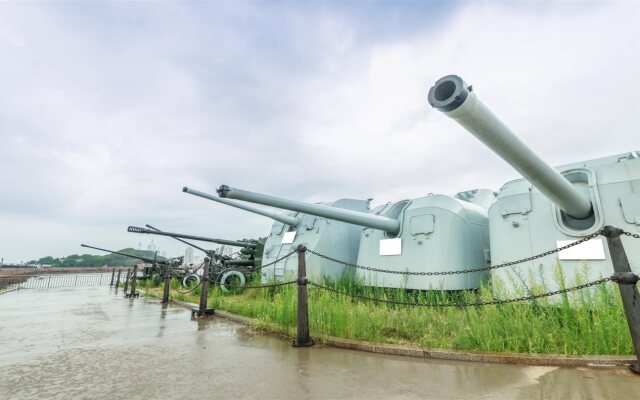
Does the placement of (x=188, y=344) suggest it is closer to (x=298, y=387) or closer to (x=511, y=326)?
(x=298, y=387)

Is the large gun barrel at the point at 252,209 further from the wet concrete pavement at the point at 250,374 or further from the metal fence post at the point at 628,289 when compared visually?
the metal fence post at the point at 628,289

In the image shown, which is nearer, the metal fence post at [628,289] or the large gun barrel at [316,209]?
the metal fence post at [628,289]

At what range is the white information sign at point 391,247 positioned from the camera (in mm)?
7043

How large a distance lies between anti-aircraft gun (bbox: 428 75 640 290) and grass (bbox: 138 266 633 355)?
55cm

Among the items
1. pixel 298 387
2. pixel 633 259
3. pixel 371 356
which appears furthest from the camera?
pixel 633 259

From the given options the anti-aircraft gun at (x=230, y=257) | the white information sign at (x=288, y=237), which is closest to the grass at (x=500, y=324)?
the white information sign at (x=288, y=237)

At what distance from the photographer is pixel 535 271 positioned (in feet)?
16.2

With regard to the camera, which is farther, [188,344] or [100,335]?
[100,335]

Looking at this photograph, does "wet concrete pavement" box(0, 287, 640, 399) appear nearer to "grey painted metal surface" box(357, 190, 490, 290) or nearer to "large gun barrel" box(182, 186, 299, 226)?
"grey painted metal surface" box(357, 190, 490, 290)

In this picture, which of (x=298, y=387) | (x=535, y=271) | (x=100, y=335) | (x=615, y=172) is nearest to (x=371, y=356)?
(x=298, y=387)

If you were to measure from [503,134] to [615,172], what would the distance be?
3.00m

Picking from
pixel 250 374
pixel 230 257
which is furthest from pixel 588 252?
pixel 230 257

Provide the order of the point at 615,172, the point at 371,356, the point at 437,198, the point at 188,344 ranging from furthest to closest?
the point at 437,198 < the point at 615,172 < the point at 188,344 < the point at 371,356

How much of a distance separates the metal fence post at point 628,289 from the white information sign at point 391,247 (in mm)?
4496
